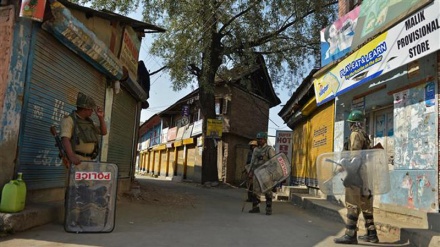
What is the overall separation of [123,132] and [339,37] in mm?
6424

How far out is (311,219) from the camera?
8.53 metres

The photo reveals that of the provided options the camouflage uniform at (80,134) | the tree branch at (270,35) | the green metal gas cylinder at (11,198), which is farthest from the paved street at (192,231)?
the tree branch at (270,35)

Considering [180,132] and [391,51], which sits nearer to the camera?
[391,51]

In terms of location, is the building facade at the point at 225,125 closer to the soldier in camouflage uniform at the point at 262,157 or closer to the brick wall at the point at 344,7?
the brick wall at the point at 344,7

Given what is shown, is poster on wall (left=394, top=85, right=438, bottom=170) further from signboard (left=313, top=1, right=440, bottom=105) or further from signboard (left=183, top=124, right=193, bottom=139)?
signboard (left=183, top=124, right=193, bottom=139)

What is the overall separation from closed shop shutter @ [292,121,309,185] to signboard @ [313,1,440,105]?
17.0 ft

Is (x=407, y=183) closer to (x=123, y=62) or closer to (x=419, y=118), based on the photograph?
(x=419, y=118)

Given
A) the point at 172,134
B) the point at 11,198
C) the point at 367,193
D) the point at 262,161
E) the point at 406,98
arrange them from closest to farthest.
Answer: the point at 11,198, the point at 367,193, the point at 406,98, the point at 262,161, the point at 172,134

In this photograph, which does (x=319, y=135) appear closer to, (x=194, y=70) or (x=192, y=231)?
(x=192, y=231)


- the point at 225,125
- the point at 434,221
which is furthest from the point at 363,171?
the point at 225,125

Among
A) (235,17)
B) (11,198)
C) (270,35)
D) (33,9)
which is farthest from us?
(270,35)

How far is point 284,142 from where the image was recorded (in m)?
17.1

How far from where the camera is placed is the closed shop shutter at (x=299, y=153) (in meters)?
14.9

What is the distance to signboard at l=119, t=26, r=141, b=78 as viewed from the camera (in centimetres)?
978
